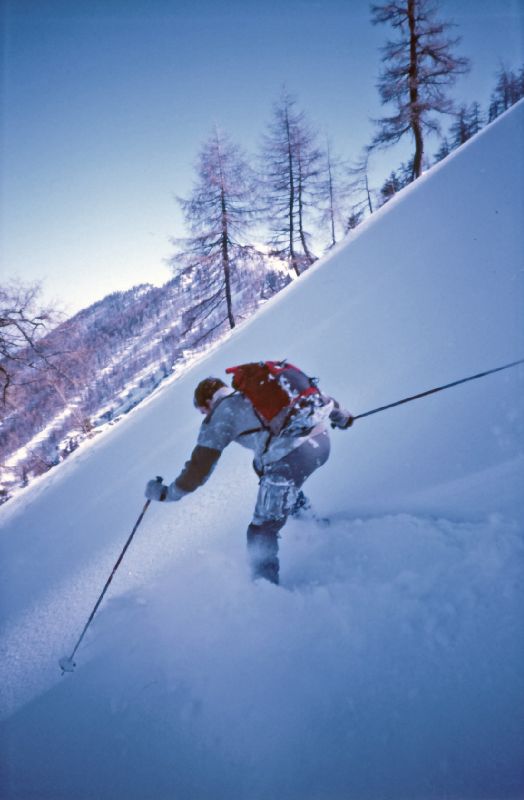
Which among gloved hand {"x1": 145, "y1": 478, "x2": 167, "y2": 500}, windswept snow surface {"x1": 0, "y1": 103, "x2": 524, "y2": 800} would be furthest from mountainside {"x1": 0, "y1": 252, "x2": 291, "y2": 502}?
gloved hand {"x1": 145, "y1": 478, "x2": 167, "y2": 500}

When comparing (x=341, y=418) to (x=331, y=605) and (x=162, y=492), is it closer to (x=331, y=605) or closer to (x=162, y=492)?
(x=331, y=605)

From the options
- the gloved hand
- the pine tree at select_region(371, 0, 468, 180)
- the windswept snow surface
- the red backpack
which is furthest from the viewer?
the pine tree at select_region(371, 0, 468, 180)

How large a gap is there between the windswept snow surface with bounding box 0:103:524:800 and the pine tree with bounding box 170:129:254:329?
9.86m

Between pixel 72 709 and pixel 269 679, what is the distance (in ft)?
4.39

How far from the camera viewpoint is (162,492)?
2732 mm

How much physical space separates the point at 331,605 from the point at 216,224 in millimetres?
13803

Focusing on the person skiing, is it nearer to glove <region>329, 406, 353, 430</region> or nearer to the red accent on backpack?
the red accent on backpack

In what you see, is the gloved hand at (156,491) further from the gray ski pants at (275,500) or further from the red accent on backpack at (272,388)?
the red accent on backpack at (272,388)

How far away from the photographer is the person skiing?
→ 2480mm

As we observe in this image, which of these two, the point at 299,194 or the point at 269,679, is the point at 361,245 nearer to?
the point at 269,679

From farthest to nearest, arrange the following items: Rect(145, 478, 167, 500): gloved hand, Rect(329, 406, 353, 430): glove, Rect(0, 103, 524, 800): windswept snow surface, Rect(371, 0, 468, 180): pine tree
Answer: Rect(371, 0, 468, 180): pine tree → Rect(329, 406, 353, 430): glove → Rect(145, 478, 167, 500): gloved hand → Rect(0, 103, 524, 800): windswept snow surface

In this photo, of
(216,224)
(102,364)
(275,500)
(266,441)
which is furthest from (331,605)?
(102,364)

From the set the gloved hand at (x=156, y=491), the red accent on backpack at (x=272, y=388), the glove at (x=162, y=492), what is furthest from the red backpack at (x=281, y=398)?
the gloved hand at (x=156, y=491)

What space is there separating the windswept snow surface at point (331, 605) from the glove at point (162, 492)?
2.58 feet
